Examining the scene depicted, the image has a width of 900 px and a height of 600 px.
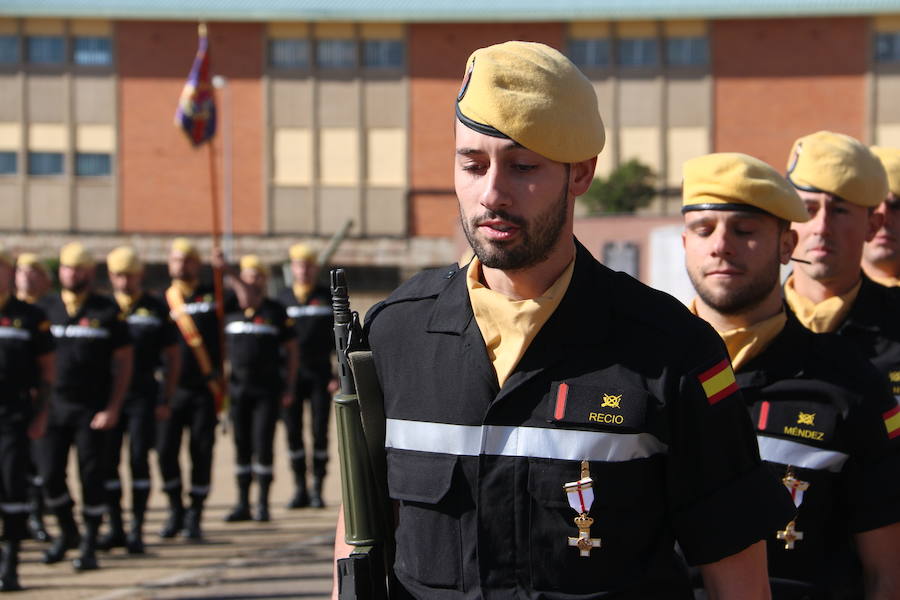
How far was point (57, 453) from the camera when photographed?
969cm

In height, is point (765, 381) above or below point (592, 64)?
below

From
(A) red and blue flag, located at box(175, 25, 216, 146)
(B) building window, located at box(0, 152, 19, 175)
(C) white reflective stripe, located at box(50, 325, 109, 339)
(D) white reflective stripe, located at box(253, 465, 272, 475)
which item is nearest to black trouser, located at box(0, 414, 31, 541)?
(C) white reflective stripe, located at box(50, 325, 109, 339)

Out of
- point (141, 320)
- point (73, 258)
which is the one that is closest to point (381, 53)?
point (141, 320)

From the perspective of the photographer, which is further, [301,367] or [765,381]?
[301,367]

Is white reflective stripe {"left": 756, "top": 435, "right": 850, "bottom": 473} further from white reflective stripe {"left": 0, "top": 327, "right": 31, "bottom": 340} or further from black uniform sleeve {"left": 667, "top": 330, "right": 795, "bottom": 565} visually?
white reflective stripe {"left": 0, "top": 327, "right": 31, "bottom": 340}

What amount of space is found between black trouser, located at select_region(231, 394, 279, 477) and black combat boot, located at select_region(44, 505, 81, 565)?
7.05ft

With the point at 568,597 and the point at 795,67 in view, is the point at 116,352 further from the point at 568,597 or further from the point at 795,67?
the point at 795,67

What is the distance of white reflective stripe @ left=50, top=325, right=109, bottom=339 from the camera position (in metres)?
9.87

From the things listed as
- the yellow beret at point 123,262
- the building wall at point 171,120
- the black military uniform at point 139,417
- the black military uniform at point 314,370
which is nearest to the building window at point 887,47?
the building wall at point 171,120

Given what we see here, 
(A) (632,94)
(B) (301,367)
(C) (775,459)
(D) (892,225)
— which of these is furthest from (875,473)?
(A) (632,94)

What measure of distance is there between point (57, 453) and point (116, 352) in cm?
84

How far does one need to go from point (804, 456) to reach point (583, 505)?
1.12 m

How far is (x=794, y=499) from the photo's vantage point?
3379 mm

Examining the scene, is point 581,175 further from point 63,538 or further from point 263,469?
point 263,469
